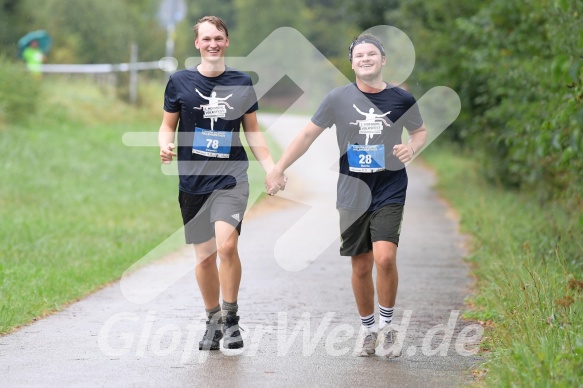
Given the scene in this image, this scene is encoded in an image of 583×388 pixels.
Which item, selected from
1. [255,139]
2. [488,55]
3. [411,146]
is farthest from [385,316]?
[488,55]

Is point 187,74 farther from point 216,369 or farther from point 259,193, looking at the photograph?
point 259,193

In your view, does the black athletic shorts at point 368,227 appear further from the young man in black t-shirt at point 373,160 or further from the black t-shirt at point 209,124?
the black t-shirt at point 209,124

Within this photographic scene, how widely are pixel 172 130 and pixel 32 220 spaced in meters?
7.55

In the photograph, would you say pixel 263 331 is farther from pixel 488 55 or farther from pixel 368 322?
pixel 488 55

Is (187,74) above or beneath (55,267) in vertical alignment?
above

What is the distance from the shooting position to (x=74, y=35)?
40.5m

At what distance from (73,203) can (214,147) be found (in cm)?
991

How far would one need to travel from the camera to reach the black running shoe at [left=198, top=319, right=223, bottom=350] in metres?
7.21

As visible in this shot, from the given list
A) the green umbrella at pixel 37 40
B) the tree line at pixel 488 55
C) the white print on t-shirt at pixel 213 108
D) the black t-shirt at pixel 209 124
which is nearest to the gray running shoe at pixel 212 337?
the black t-shirt at pixel 209 124

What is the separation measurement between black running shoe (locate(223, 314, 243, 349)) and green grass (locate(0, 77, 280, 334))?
175 centimetres

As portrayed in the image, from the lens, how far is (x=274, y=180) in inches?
291

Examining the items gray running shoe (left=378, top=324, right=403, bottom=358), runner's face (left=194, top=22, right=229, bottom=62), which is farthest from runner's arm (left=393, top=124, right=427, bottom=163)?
runner's face (left=194, top=22, right=229, bottom=62)

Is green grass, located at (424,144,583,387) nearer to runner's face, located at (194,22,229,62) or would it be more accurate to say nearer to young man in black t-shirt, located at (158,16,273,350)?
young man in black t-shirt, located at (158,16,273,350)

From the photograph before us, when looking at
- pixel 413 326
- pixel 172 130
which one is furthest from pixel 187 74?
pixel 413 326
